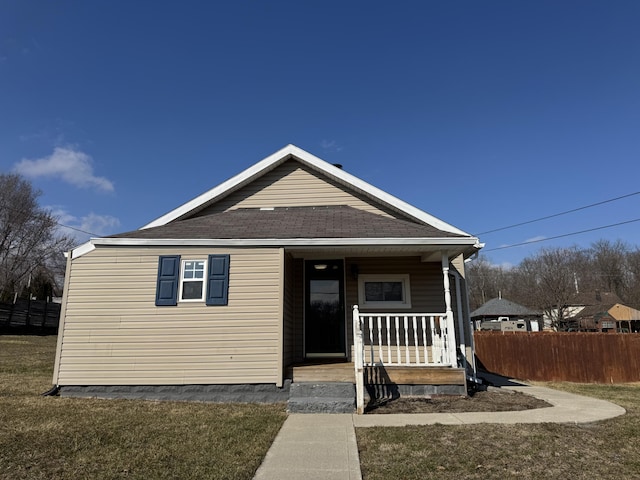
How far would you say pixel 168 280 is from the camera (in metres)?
7.55

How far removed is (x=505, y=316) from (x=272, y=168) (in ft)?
85.1

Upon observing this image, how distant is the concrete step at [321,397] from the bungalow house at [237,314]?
1.32 ft

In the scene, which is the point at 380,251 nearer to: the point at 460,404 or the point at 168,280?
the point at 460,404

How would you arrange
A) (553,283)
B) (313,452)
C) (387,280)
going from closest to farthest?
(313,452)
(387,280)
(553,283)

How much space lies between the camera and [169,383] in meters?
7.22

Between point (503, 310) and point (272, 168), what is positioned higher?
point (272, 168)

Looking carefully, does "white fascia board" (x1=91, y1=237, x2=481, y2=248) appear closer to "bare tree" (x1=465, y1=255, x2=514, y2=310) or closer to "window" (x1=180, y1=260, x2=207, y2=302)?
"window" (x1=180, y1=260, x2=207, y2=302)

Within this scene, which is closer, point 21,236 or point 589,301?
point 21,236

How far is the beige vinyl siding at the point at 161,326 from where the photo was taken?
7242 millimetres

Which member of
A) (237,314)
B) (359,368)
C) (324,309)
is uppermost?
(324,309)

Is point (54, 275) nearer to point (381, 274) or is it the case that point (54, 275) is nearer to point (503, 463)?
point (381, 274)

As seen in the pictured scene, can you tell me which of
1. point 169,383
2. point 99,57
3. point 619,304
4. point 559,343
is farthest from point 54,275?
point 619,304

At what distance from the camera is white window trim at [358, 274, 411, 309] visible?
341 inches

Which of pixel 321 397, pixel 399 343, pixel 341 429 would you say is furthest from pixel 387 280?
pixel 341 429
